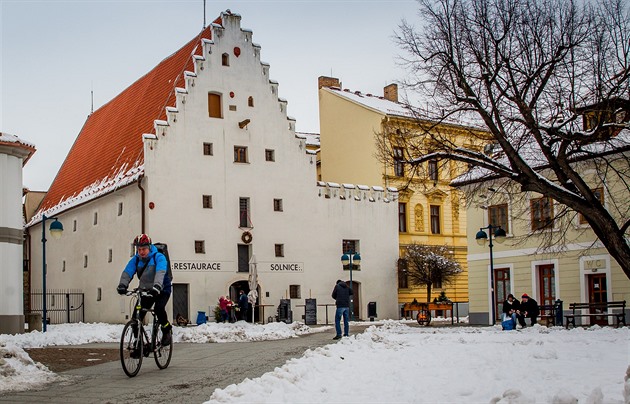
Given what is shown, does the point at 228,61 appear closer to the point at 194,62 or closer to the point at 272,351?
the point at 194,62

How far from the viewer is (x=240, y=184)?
44.1m

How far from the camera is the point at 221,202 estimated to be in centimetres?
4341

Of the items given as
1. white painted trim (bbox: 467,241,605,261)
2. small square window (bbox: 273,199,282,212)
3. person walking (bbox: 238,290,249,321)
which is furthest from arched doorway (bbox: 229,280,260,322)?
Answer: white painted trim (bbox: 467,241,605,261)

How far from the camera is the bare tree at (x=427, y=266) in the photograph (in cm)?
4953

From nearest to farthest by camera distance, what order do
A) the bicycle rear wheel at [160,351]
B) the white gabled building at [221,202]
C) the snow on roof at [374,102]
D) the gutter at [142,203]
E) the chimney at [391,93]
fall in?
1. the bicycle rear wheel at [160,351]
2. the gutter at [142,203]
3. the white gabled building at [221,202]
4. the snow on roof at [374,102]
5. the chimney at [391,93]

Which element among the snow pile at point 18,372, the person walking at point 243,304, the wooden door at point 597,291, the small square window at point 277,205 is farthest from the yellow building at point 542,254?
the snow pile at point 18,372

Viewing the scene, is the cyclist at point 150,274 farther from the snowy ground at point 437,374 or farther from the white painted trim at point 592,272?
the white painted trim at point 592,272

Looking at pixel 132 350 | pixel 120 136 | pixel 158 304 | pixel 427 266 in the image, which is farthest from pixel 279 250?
pixel 132 350

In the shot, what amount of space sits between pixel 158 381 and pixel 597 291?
81.9 ft

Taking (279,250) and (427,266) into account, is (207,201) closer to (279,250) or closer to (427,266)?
(279,250)

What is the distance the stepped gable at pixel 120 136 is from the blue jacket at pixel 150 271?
2888 cm

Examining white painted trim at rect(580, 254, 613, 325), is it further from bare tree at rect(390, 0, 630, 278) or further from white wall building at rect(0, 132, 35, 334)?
white wall building at rect(0, 132, 35, 334)

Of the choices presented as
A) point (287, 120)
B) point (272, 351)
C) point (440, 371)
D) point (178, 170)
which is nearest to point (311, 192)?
point (287, 120)

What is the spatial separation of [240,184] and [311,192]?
4740 mm
